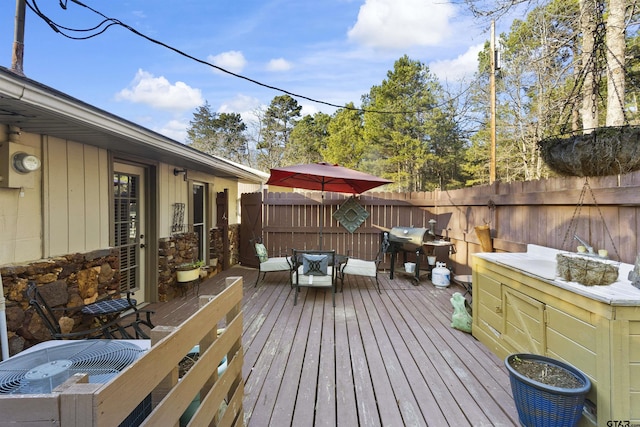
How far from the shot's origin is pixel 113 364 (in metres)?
1.34

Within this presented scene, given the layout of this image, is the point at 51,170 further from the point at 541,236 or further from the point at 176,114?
the point at 176,114

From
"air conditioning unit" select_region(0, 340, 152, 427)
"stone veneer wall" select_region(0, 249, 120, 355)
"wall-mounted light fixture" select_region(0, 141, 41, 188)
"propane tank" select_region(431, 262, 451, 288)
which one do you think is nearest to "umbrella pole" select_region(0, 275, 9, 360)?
"stone veneer wall" select_region(0, 249, 120, 355)

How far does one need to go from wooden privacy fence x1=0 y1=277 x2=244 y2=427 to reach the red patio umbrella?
115 inches

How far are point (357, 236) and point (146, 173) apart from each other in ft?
13.5

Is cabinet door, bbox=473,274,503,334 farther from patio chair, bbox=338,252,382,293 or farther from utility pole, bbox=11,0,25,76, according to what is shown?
utility pole, bbox=11,0,25,76

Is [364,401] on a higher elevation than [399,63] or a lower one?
lower

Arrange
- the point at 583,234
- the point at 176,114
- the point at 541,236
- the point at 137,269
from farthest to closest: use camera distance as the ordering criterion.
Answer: the point at 176,114 → the point at 137,269 → the point at 541,236 → the point at 583,234

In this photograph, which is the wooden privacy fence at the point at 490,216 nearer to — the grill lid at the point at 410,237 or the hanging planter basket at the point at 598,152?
the hanging planter basket at the point at 598,152

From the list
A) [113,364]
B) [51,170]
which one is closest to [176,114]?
[51,170]

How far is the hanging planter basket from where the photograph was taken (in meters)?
2.05

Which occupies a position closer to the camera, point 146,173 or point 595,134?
point 595,134

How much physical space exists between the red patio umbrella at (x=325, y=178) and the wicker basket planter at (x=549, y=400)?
3.18 metres

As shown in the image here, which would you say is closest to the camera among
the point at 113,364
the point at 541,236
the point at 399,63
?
the point at 113,364

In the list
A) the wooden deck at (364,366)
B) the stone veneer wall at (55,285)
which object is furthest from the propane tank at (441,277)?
the stone veneer wall at (55,285)
